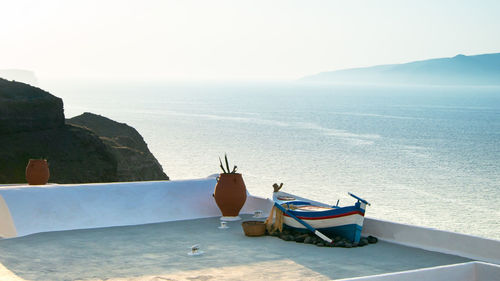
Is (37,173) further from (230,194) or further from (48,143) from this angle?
(48,143)

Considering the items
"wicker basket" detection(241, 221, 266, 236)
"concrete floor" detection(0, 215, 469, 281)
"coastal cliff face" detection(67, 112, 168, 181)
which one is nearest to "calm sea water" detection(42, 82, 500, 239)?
"coastal cliff face" detection(67, 112, 168, 181)

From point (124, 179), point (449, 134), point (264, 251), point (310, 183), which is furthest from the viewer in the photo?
point (449, 134)

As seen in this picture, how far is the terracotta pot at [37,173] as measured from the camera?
42.5 feet

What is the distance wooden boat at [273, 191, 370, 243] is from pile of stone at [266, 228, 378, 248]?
7cm

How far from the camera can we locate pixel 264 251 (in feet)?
30.5

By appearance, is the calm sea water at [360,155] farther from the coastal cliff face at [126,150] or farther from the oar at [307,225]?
the oar at [307,225]

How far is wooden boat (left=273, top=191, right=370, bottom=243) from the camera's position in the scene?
9.55m

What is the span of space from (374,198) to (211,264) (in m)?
50.6

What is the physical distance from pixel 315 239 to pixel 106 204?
10.5 ft

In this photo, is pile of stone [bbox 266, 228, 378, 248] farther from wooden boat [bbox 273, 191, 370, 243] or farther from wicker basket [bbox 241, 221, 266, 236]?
wicker basket [bbox 241, 221, 266, 236]

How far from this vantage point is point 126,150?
50906mm

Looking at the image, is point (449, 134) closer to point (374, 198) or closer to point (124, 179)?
point (374, 198)

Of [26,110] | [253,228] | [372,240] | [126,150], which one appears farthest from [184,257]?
[126,150]

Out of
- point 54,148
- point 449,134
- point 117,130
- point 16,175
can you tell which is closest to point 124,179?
point 54,148
